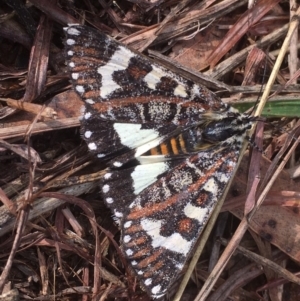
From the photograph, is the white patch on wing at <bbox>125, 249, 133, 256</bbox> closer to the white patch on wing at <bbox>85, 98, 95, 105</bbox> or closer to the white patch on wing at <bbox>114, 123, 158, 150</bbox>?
the white patch on wing at <bbox>114, 123, 158, 150</bbox>

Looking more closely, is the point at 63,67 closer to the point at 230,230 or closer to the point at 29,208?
the point at 29,208

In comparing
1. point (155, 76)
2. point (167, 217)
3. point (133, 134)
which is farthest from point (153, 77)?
point (167, 217)

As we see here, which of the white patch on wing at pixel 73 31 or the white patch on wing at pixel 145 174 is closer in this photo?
the white patch on wing at pixel 73 31

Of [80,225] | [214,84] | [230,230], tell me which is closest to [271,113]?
[214,84]

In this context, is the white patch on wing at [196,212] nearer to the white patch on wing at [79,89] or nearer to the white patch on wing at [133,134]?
the white patch on wing at [133,134]

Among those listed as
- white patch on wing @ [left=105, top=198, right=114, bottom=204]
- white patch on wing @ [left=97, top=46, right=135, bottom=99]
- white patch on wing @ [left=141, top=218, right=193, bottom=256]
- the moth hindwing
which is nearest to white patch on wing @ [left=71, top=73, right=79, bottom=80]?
the moth hindwing

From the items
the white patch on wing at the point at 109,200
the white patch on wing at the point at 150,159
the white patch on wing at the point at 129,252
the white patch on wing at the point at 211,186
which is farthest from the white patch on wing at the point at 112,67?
the white patch on wing at the point at 129,252
